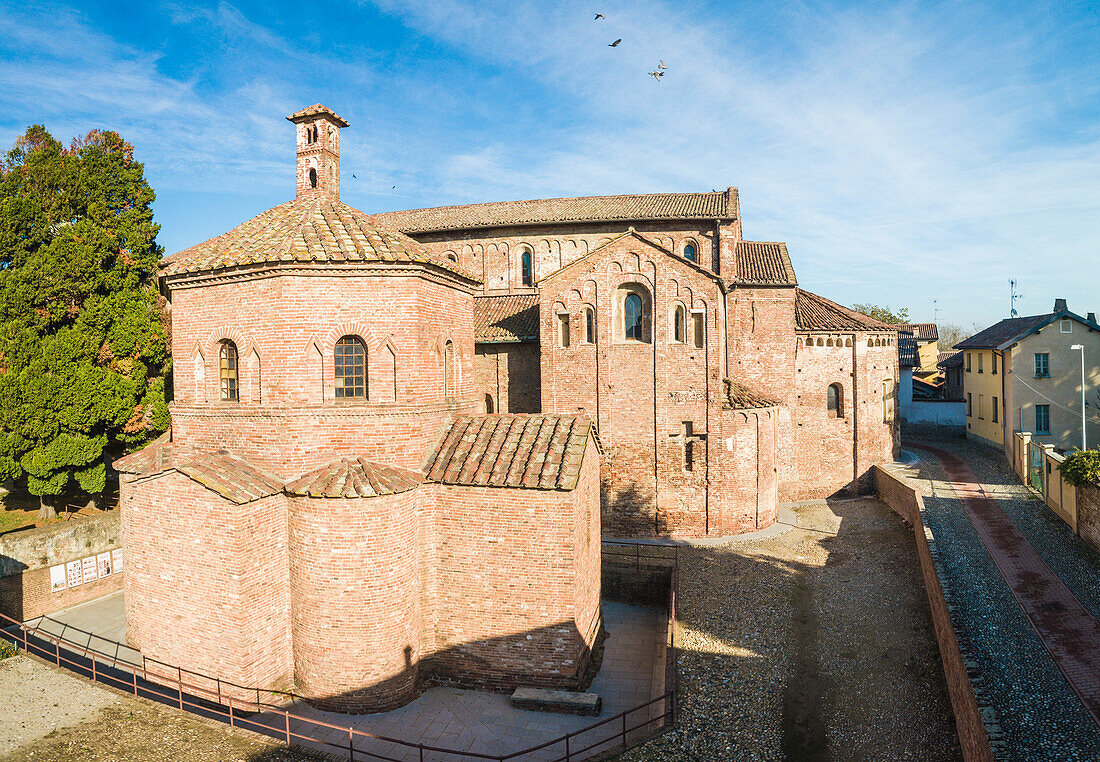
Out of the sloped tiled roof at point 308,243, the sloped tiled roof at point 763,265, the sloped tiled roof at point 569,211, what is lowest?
the sloped tiled roof at point 308,243

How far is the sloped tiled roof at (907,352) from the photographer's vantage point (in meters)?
42.3

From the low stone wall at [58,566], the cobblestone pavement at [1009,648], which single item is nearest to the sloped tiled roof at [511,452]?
the cobblestone pavement at [1009,648]

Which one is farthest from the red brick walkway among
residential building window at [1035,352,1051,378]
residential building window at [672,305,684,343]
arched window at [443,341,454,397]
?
arched window at [443,341,454,397]

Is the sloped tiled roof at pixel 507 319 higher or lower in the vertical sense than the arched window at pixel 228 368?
higher

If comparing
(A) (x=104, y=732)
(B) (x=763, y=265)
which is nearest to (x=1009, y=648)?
(A) (x=104, y=732)

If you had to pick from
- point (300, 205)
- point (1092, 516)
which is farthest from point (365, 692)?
point (1092, 516)

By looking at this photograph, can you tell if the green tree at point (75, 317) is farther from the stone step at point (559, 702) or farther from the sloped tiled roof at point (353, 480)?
the stone step at point (559, 702)

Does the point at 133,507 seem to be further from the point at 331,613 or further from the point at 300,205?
the point at 300,205

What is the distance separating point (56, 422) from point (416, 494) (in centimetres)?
1492

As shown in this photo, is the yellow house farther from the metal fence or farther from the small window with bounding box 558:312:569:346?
the metal fence

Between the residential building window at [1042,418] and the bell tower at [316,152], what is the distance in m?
33.2

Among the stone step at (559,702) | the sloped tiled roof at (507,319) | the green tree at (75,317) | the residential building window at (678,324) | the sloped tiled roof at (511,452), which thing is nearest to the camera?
the stone step at (559,702)

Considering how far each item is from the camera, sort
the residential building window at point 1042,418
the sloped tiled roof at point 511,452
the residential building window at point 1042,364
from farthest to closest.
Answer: the residential building window at point 1042,364
the residential building window at point 1042,418
the sloped tiled roof at point 511,452

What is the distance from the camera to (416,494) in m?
12.7
